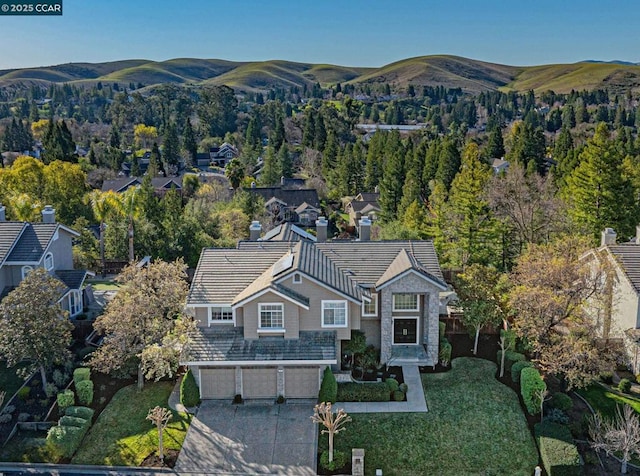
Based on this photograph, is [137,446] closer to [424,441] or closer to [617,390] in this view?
[424,441]

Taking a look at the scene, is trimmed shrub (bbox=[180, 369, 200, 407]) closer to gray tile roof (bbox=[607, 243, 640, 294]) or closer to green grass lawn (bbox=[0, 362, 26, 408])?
green grass lawn (bbox=[0, 362, 26, 408])

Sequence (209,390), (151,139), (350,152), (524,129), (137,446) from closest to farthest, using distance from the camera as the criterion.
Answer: (137,446)
(209,390)
(524,129)
(350,152)
(151,139)

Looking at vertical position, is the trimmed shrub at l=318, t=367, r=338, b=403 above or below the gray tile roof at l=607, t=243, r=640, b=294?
below

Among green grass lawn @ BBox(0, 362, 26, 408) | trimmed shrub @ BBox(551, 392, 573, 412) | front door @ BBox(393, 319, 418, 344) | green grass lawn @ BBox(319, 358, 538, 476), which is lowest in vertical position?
green grass lawn @ BBox(319, 358, 538, 476)

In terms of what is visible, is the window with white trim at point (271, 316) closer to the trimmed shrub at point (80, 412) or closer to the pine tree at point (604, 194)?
the trimmed shrub at point (80, 412)

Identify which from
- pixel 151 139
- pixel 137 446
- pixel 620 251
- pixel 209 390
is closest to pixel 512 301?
pixel 620 251

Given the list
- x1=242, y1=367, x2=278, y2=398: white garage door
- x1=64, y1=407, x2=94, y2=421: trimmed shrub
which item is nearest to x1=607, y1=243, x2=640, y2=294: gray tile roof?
x1=242, y1=367, x2=278, y2=398: white garage door

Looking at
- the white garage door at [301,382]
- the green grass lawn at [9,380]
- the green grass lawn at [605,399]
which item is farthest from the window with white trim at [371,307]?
the green grass lawn at [9,380]
